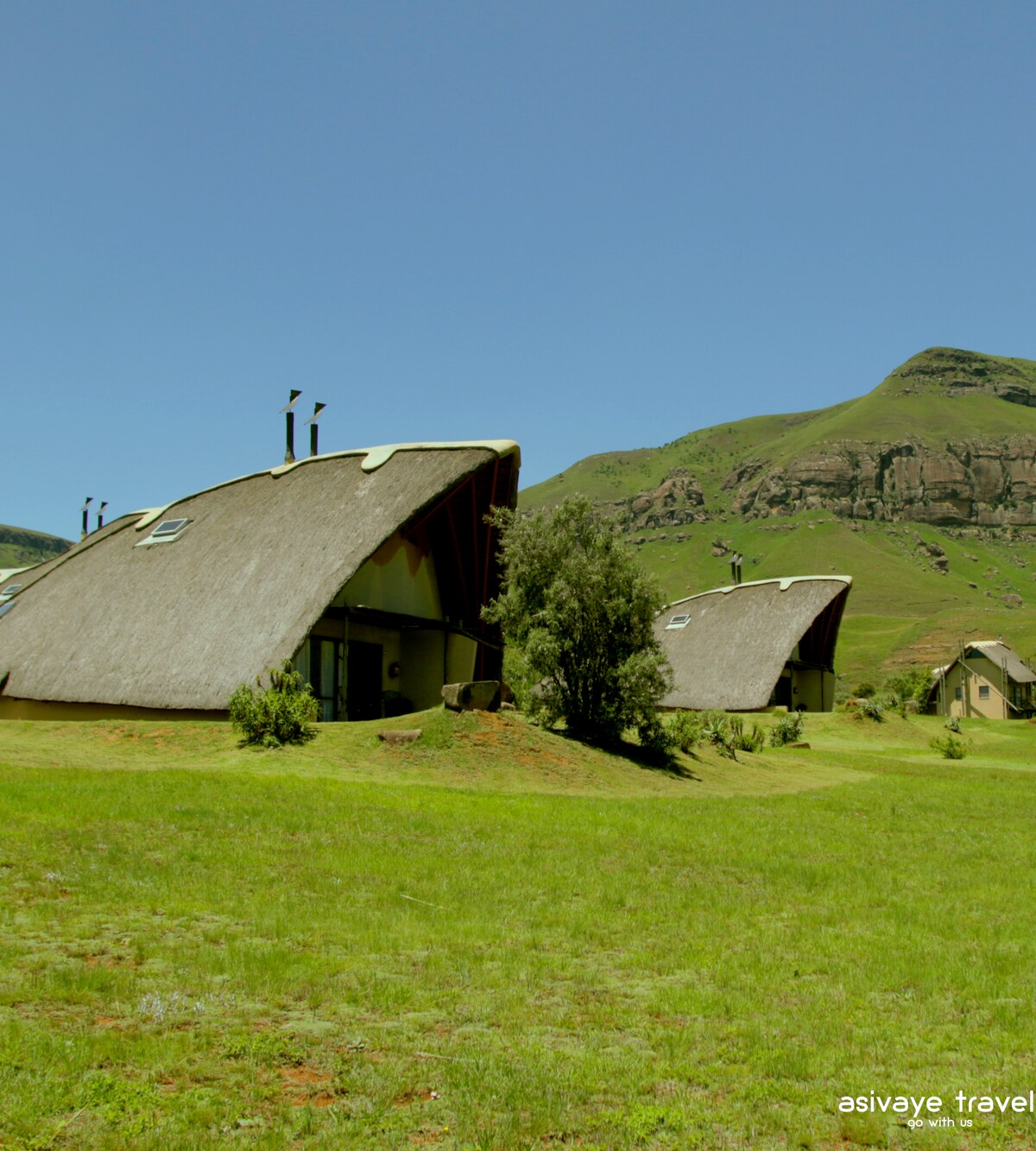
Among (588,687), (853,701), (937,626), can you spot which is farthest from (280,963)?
(937,626)

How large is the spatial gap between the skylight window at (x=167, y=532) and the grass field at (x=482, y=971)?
14.5m

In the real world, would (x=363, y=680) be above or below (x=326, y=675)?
below

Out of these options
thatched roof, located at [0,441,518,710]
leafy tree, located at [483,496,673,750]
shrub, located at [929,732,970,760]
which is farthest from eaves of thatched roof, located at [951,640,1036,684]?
leafy tree, located at [483,496,673,750]

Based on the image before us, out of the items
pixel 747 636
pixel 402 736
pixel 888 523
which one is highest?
pixel 888 523

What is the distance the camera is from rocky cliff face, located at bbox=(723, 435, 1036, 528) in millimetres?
174250

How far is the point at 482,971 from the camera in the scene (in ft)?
21.7

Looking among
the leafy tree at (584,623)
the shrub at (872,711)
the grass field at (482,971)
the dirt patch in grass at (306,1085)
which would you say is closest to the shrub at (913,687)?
the shrub at (872,711)

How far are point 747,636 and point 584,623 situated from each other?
87.0 ft

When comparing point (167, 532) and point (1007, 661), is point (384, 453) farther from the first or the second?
point (1007, 661)

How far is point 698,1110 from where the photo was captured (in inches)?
182

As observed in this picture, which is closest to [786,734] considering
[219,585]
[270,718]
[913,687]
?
[219,585]

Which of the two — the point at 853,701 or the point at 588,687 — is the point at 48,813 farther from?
the point at 853,701

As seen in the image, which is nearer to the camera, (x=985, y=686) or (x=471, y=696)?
(x=471, y=696)

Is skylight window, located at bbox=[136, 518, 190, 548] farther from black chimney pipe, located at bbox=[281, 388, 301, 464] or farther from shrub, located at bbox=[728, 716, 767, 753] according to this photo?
shrub, located at bbox=[728, 716, 767, 753]
